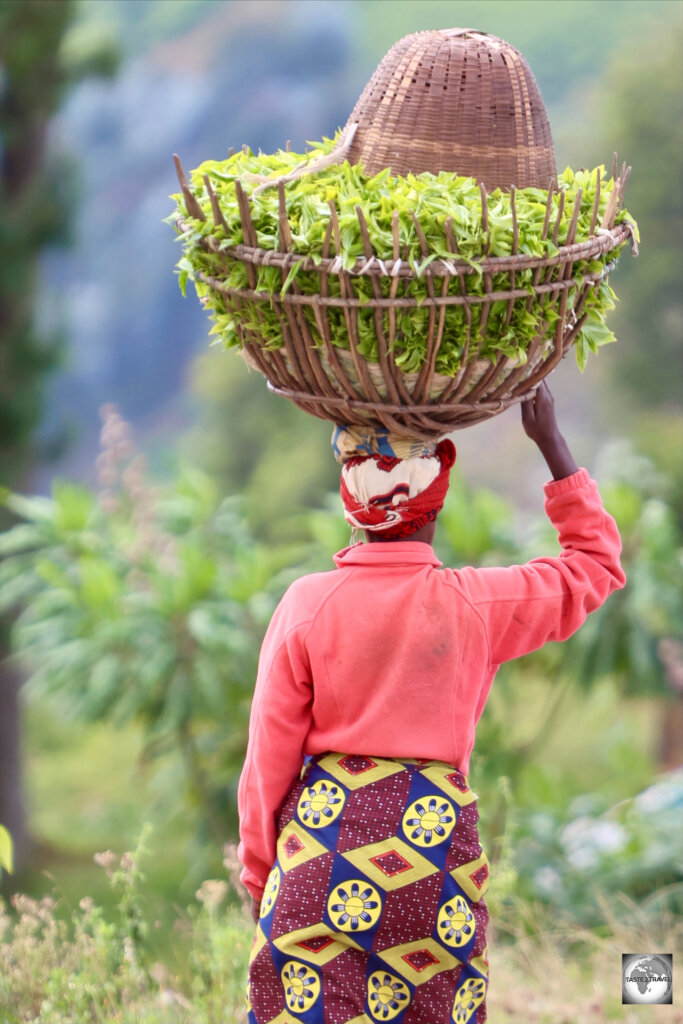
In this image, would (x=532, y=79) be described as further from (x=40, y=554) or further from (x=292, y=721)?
(x=40, y=554)

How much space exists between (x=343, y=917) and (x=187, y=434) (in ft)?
→ 26.7

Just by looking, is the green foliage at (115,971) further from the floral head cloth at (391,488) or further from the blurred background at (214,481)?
the floral head cloth at (391,488)

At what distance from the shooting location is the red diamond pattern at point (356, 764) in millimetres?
1676

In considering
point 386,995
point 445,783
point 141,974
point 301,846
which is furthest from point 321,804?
point 141,974

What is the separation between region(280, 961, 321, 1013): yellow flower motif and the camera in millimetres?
1622

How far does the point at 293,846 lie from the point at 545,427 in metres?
0.80

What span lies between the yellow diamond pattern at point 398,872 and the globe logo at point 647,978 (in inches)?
62.3

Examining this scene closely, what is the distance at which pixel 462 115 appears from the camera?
1664 millimetres

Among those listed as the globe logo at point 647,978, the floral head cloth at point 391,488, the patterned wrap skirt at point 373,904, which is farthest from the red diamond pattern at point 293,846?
the globe logo at point 647,978

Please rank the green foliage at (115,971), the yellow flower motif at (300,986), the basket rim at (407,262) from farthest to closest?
the green foliage at (115,971) < the yellow flower motif at (300,986) < the basket rim at (407,262)

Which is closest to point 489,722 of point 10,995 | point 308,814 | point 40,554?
point 40,554

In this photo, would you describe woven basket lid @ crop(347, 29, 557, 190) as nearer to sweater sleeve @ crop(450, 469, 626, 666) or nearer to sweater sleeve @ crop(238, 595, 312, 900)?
sweater sleeve @ crop(450, 469, 626, 666)

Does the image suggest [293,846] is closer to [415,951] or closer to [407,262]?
[415,951]

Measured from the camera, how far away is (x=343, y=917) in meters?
1.63
